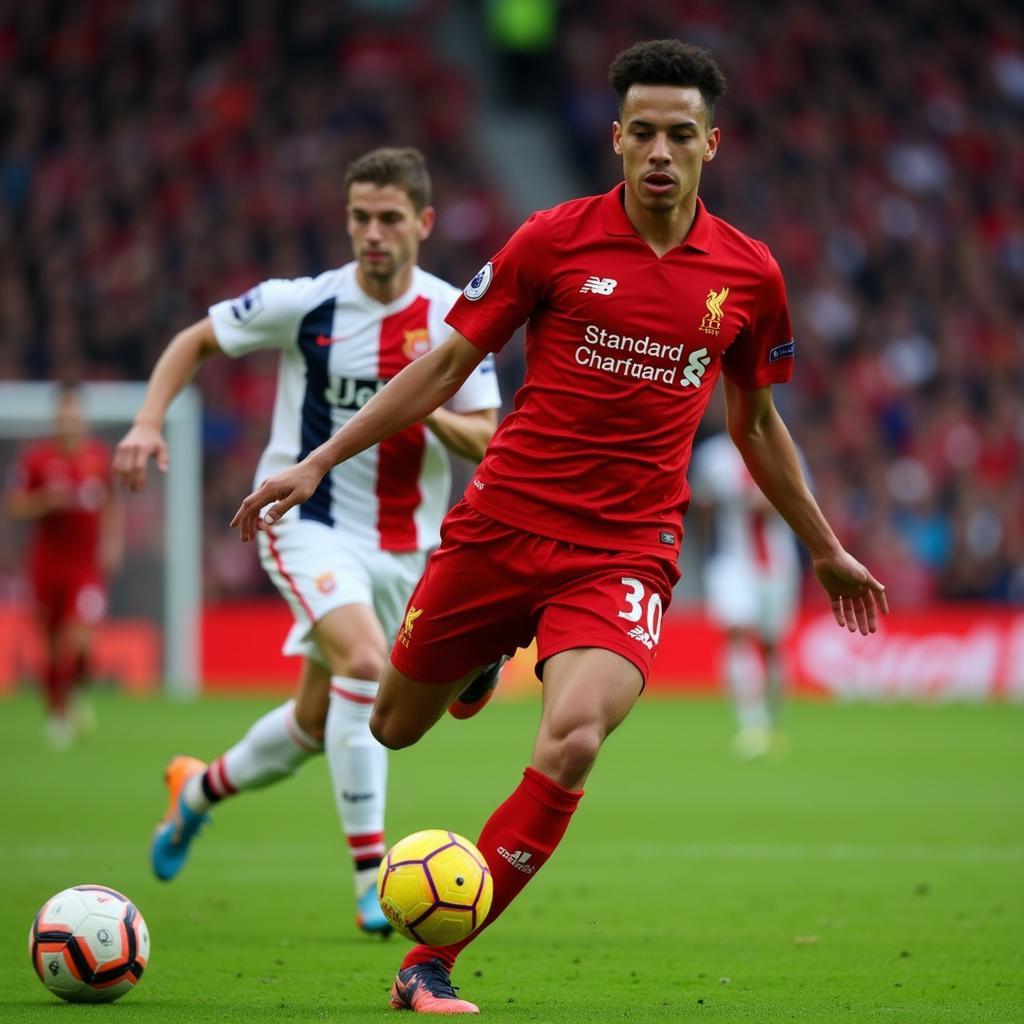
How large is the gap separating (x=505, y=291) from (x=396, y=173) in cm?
195

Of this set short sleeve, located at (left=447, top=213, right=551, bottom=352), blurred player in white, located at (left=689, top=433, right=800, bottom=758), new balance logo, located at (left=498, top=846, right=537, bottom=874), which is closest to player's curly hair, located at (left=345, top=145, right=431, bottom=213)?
short sleeve, located at (left=447, top=213, right=551, bottom=352)

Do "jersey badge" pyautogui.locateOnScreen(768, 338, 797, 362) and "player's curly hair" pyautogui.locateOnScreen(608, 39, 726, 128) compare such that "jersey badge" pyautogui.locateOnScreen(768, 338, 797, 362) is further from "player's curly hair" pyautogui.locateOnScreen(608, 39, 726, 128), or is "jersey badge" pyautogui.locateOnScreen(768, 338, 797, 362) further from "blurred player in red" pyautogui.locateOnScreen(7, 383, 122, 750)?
"blurred player in red" pyautogui.locateOnScreen(7, 383, 122, 750)

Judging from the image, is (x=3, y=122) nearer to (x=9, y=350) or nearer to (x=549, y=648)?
(x=9, y=350)

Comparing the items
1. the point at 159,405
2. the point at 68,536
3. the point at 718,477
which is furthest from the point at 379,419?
the point at 68,536

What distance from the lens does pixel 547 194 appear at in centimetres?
2673

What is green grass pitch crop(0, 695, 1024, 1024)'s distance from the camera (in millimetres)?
5422

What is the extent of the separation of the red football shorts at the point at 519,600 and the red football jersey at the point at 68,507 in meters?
11.0

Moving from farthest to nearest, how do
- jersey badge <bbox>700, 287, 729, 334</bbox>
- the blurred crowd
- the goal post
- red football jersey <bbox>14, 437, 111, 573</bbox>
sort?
the blurred crowd
the goal post
red football jersey <bbox>14, 437, 111, 573</bbox>
jersey badge <bbox>700, 287, 729, 334</bbox>

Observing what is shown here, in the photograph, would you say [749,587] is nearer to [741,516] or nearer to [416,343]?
[741,516]

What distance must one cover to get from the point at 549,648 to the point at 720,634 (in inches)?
620

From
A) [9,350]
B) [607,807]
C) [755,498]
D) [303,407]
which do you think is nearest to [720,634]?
[755,498]

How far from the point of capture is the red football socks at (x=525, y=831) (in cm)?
505

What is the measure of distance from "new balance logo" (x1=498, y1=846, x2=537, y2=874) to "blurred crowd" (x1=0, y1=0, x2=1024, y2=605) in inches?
622

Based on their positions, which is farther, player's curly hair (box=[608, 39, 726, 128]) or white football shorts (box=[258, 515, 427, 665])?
white football shorts (box=[258, 515, 427, 665])
